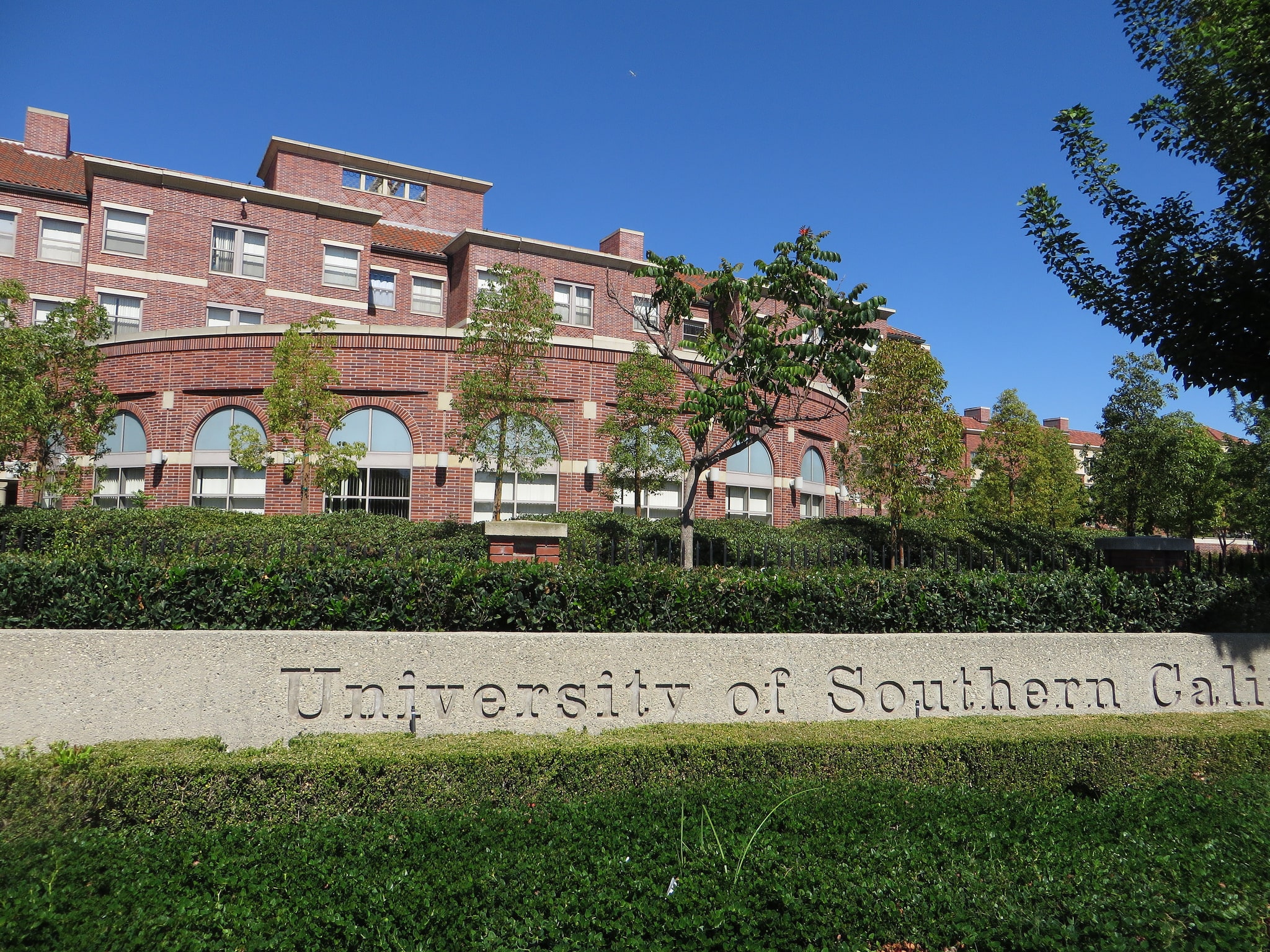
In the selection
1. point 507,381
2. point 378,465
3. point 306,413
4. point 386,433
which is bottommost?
point 378,465

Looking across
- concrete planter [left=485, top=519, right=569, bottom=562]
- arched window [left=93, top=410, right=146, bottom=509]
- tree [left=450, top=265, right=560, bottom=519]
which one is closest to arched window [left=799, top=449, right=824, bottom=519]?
tree [left=450, top=265, right=560, bottom=519]

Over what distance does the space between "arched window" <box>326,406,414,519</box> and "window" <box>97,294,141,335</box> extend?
12.7m

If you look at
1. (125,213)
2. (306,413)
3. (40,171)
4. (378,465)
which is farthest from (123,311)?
(306,413)

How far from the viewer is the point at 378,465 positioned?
19.9 metres

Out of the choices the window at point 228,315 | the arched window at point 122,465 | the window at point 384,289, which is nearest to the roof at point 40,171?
the window at point 228,315

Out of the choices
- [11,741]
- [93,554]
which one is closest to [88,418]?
[93,554]

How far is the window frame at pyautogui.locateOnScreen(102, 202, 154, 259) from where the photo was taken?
26.5 meters

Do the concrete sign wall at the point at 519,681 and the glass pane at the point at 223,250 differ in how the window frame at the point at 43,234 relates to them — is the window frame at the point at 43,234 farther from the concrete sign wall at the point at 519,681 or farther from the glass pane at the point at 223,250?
the concrete sign wall at the point at 519,681

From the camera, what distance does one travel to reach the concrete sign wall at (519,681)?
647 cm

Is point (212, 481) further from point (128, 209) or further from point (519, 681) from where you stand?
point (519, 681)

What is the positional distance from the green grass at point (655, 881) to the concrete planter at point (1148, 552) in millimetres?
6130

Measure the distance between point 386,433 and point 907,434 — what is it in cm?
1231

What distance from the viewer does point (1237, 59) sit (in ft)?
34.6

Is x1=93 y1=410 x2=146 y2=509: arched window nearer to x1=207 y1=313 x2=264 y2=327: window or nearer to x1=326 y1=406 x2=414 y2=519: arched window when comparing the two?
x1=326 y1=406 x2=414 y2=519: arched window
